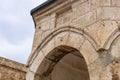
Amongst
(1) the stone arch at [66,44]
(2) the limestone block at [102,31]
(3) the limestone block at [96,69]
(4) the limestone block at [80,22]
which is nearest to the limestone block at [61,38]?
(1) the stone arch at [66,44]

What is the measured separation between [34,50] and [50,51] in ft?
1.63

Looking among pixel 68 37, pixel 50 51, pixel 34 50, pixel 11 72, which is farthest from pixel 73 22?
pixel 11 72

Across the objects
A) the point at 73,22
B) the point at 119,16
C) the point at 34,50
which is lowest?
the point at 34,50

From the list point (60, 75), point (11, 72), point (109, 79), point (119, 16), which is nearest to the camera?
point (109, 79)

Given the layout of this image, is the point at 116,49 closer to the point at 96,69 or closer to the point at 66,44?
the point at 96,69

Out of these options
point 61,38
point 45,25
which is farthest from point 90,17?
point 45,25

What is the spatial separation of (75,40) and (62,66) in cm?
143

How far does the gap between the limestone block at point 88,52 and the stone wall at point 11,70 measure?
5.23ft

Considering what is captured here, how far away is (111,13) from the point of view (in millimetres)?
5141

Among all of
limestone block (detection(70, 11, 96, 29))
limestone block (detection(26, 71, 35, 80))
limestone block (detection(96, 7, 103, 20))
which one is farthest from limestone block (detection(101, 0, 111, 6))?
limestone block (detection(26, 71, 35, 80))

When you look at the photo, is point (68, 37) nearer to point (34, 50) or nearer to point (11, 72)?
point (34, 50)

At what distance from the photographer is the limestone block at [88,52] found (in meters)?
5.04

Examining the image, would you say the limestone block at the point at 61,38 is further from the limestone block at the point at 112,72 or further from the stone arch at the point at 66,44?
the limestone block at the point at 112,72

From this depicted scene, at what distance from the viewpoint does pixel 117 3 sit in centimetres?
520
